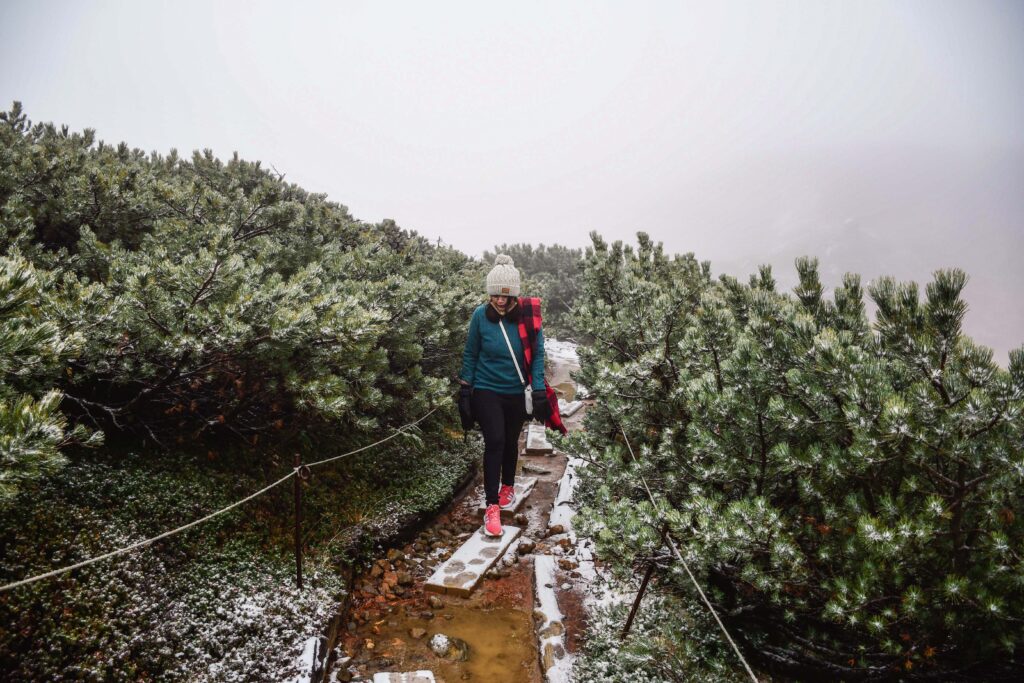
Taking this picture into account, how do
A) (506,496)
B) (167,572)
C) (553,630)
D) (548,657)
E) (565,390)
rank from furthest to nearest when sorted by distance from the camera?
(565,390)
(506,496)
(553,630)
(548,657)
(167,572)

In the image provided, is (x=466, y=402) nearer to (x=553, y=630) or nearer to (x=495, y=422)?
(x=495, y=422)

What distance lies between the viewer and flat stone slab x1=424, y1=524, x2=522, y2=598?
439cm

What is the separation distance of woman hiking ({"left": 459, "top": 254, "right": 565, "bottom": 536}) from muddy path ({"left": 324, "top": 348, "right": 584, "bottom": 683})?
1095 mm

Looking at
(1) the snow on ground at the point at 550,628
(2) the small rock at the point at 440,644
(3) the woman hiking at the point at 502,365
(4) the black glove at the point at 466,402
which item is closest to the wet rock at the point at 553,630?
(1) the snow on ground at the point at 550,628

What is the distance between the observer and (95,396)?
4340 millimetres

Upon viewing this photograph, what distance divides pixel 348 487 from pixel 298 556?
160 centimetres

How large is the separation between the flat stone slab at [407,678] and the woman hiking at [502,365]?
2.04m

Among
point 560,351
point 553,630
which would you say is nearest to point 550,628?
point 553,630

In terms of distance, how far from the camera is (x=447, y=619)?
4082 mm

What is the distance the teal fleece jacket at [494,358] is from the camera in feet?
16.3

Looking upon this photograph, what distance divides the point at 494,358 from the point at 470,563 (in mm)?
1954

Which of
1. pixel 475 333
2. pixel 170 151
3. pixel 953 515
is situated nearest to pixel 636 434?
pixel 475 333

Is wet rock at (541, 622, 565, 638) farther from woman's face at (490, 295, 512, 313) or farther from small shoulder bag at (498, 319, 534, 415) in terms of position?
woman's face at (490, 295, 512, 313)

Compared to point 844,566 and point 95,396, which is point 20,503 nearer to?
point 95,396
